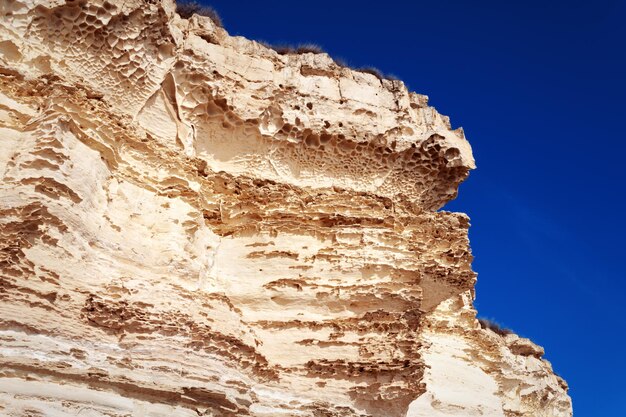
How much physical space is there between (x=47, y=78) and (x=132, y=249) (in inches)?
101

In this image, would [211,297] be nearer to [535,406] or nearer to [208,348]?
[208,348]

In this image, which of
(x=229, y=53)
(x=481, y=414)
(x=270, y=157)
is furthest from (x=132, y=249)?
(x=481, y=414)

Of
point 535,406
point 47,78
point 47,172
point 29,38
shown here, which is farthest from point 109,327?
point 535,406

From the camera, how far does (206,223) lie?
920 centimetres

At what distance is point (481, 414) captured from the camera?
42.3ft

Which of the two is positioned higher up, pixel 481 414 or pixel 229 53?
pixel 229 53

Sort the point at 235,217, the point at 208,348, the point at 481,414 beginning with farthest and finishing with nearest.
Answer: the point at 481,414 → the point at 235,217 → the point at 208,348

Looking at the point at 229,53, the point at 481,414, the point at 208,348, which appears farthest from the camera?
the point at 481,414

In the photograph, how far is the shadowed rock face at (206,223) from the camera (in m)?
6.37

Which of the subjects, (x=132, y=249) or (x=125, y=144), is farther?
(x=125, y=144)

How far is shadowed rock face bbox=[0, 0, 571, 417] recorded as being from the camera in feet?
20.9

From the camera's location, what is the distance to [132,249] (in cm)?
754

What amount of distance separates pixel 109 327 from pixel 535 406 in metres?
13.8

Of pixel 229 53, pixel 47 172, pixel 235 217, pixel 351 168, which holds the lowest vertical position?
pixel 47 172
